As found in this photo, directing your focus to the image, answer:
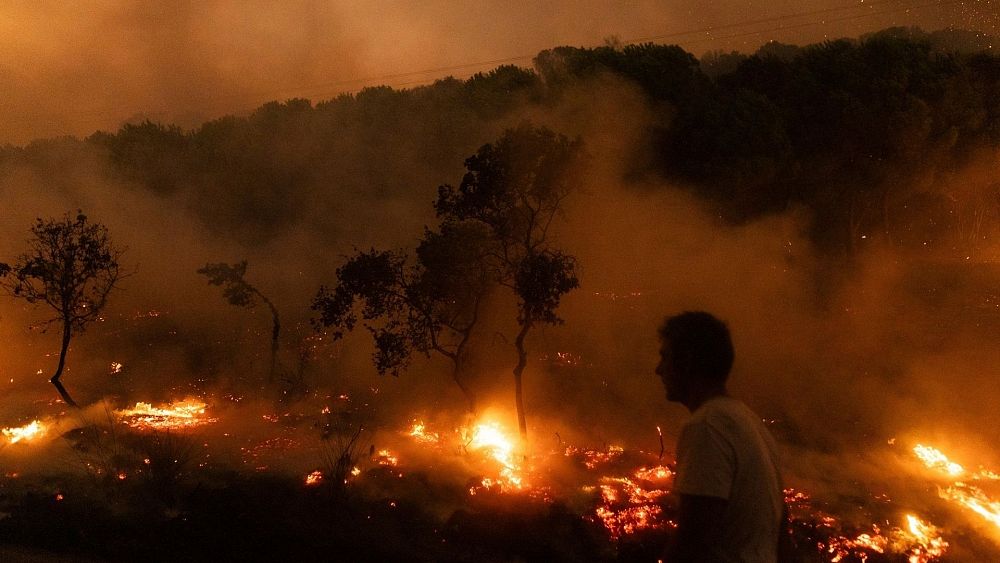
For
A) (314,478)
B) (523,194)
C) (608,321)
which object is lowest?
(314,478)

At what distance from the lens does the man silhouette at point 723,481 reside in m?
1.83

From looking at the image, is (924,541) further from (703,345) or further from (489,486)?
(703,345)

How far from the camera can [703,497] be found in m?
1.82

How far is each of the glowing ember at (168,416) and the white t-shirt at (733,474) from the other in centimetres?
863

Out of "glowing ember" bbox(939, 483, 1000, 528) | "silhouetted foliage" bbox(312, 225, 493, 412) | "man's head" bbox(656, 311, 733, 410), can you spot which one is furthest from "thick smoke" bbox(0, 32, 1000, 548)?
"man's head" bbox(656, 311, 733, 410)

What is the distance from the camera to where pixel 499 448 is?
8.20 m

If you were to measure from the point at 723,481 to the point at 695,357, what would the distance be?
0.46 m

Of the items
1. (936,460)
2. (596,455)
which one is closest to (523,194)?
(596,455)

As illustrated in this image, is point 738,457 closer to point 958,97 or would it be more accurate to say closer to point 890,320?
point 890,320

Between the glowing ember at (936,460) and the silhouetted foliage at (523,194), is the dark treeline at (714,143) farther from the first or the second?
the silhouetted foliage at (523,194)

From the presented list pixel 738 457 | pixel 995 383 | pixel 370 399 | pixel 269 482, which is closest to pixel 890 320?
pixel 995 383

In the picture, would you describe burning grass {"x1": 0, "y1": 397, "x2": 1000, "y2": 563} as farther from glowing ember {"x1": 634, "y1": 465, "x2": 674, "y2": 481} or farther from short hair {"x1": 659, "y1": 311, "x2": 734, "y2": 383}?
short hair {"x1": 659, "y1": 311, "x2": 734, "y2": 383}

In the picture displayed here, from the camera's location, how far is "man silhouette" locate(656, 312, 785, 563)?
1829 millimetres

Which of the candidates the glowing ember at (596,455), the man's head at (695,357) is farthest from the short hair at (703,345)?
the glowing ember at (596,455)
